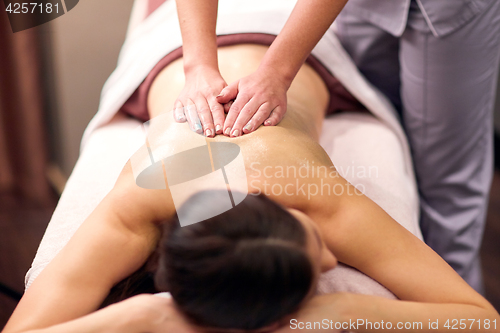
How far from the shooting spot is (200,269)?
425mm

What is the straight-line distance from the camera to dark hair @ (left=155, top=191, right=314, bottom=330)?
42 centimetres

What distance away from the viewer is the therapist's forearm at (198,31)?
0.74 meters

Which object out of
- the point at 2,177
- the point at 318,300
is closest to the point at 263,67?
the point at 318,300

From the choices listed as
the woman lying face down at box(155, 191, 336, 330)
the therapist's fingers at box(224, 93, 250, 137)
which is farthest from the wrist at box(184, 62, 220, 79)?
the woman lying face down at box(155, 191, 336, 330)

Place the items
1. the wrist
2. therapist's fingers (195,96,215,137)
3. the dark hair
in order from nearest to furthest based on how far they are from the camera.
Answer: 1. the dark hair
2. therapist's fingers (195,96,215,137)
3. the wrist

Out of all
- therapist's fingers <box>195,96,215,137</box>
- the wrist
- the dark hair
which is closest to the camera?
the dark hair

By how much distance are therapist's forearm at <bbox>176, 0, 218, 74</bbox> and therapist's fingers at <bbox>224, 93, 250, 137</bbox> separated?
0.44 feet

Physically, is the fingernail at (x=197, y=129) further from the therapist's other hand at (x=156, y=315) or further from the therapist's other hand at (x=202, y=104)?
the therapist's other hand at (x=156, y=315)

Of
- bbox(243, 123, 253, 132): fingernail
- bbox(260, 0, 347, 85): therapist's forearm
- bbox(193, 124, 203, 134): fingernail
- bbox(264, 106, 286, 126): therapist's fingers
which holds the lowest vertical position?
bbox(264, 106, 286, 126): therapist's fingers

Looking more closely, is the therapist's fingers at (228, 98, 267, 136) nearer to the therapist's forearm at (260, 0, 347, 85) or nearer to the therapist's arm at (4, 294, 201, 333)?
the therapist's forearm at (260, 0, 347, 85)

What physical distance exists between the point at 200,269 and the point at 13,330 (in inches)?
10.7

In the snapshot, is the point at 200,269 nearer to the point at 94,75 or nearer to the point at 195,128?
the point at 195,128

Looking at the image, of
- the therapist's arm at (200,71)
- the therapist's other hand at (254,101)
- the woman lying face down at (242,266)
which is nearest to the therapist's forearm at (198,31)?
the therapist's arm at (200,71)

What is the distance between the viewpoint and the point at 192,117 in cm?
63
